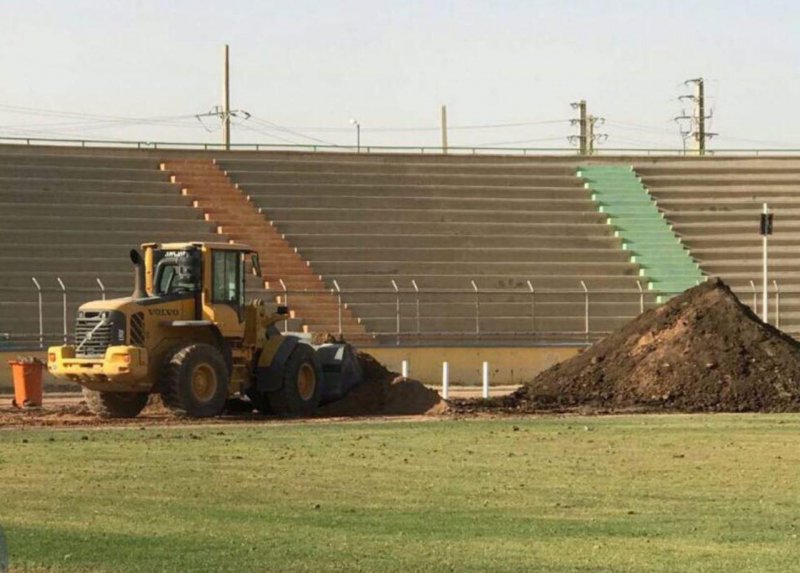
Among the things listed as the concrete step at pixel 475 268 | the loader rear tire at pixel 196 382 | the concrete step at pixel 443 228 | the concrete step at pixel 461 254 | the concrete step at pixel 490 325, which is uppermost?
the concrete step at pixel 443 228

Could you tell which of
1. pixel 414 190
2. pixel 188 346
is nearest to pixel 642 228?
pixel 414 190

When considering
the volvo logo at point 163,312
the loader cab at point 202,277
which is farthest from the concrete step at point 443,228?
the volvo logo at point 163,312

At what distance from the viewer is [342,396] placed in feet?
116

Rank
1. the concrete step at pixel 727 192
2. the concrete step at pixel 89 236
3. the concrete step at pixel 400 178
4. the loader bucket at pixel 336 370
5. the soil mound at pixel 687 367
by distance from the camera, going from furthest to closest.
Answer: the concrete step at pixel 727 192 → the concrete step at pixel 400 178 → the concrete step at pixel 89 236 → the soil mound at pixel 687 367 → the loader bucket at pixel 336 370

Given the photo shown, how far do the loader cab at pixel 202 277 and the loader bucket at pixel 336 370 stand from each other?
→ 2896 millimetres

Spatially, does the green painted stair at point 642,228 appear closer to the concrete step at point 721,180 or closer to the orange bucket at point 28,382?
the concrete step at point 721,180

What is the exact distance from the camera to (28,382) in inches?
1464

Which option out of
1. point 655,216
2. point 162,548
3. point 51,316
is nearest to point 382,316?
point 51,316

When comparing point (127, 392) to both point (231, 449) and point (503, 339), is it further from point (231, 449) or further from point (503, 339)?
point (503, 339)

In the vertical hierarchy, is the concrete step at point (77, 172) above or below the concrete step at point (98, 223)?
above

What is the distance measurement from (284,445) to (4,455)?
404 cm

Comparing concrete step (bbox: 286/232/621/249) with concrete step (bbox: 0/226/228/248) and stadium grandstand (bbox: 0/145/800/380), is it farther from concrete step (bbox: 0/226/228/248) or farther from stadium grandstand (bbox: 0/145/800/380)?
concrete step (bbox: 0/226/228/248)

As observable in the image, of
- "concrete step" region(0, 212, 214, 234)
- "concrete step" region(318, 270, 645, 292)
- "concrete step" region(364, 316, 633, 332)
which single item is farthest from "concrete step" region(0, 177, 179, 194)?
"concrete step" region(364, 316, 633, 332)

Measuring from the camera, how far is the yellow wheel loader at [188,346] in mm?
31453
